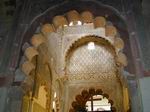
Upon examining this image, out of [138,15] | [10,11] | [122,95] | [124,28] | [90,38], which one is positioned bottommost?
[122,95]

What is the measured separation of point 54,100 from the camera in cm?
815

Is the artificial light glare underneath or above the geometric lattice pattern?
above

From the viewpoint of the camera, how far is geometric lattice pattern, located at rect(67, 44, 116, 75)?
9000 millimetres

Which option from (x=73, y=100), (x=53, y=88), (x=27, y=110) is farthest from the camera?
(x=73, y=100)

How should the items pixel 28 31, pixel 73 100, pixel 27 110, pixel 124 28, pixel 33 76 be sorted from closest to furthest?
pixel 124 28 < pixel 28 31 < pixel 27 110 < pixel 33 76 < pixel 73 100

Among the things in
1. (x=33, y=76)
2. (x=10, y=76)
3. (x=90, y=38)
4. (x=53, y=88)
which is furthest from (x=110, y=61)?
(x=10, y=76)

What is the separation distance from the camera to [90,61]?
30.1ft

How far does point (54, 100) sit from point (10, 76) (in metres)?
4.77

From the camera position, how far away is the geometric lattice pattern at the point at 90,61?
354 inches

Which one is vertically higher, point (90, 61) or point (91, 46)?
point (91, 46)

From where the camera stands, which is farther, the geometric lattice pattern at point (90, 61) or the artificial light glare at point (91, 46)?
the artificial light glare at point (91, 46)

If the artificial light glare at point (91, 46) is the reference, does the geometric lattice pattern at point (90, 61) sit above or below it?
below

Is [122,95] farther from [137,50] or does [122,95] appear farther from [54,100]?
[137,50]

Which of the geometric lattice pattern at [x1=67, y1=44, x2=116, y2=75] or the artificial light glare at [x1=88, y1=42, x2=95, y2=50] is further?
the artificial light glare at [x1=88, y1=42, x2=95, y2=50]
